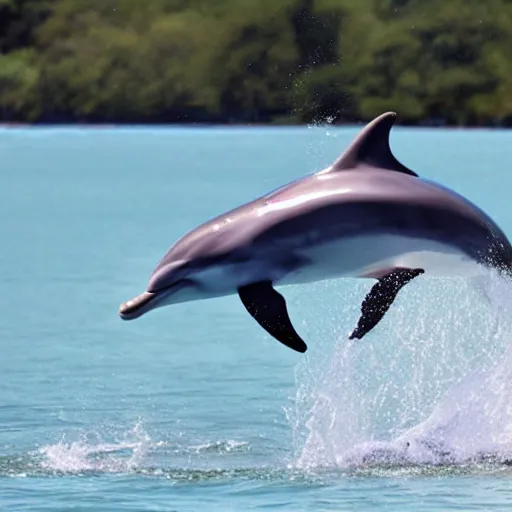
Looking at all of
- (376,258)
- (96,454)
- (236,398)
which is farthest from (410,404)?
(376,258)

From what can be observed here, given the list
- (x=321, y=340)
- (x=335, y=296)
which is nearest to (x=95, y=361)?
(x=321, y=340)

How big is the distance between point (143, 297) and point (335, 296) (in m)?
17.4

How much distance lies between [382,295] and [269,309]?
85 cm

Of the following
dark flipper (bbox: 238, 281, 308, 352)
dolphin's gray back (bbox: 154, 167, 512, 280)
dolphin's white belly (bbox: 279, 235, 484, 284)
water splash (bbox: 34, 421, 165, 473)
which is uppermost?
dolphin's gray back (bbox: 154, 167, 512, 280)

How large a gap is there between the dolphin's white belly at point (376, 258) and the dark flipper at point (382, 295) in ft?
0.21

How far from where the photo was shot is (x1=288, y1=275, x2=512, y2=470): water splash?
13.1 metres

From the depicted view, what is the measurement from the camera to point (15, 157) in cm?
10300

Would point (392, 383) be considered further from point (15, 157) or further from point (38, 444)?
point (15, 157)

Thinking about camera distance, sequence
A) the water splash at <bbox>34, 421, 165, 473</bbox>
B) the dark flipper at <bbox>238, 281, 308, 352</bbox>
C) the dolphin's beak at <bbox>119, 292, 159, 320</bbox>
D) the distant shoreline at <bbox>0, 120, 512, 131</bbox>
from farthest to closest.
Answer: the distant shoreline at <bbox>0, 120, 512, 131</bbox>, the water splash at <bbox>34, 421, 165, 473</bbox>, the dolphin's beak at <bbox>119, 292, 159, 320</bbox>, the dark flipper at <bbox>238, 281, 308, 352</bbox>

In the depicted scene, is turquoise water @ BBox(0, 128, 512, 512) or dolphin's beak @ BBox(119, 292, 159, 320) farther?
turquoise water @ BBox(0, 128, 512, 512)

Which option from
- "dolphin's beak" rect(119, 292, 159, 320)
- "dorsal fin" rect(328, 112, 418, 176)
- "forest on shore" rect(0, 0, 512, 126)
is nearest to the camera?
"dolphin's beak" rect(119, 292, 159, 320)

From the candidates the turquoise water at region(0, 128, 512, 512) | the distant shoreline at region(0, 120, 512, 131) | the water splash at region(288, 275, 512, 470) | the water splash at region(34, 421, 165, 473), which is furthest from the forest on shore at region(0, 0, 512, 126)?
the water splash at region(34, 421, 165, 473)

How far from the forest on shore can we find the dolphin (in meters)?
102

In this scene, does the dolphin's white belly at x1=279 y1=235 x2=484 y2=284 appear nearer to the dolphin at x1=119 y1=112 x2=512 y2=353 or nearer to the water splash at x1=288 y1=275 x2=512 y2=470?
the dolphin at x1=119 y1=112 x2=512 y2=353
